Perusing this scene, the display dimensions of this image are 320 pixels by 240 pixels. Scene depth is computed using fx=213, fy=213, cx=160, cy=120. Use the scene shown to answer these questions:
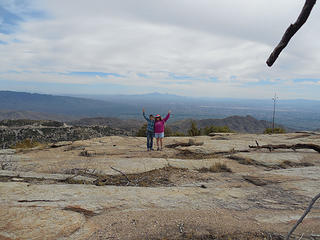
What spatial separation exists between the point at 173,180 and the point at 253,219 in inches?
136

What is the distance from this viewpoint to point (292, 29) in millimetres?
1853

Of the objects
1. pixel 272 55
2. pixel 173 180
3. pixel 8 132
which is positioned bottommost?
pixel 8 132

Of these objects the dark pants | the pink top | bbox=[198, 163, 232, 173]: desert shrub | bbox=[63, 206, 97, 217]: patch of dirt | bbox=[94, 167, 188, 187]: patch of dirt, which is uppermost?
the pink top

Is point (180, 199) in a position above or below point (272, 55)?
below

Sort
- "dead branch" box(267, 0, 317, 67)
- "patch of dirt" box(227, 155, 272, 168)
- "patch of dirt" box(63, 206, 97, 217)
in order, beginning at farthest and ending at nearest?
1. "patch of dirt" box(227, 155, 272, 168)
2. "patch of dirt" box(63, 206, 97, 217)
3. "dead branch" box(267, 0, 317, 67)

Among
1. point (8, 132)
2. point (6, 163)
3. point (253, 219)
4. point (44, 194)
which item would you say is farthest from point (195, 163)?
point (8, 132)

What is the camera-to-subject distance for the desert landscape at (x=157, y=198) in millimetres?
4188

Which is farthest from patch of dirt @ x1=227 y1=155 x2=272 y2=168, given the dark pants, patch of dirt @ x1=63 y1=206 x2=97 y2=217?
patch of dirt @ x1=63 y1=206 x2=97 y2=217

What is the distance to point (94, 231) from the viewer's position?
410 centimetres

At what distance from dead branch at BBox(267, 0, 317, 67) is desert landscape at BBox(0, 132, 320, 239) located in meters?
3.54

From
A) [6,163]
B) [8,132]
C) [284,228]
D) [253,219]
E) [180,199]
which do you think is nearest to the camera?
[284,228]

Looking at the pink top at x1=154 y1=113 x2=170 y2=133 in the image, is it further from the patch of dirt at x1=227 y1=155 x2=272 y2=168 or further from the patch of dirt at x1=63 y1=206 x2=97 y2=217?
the patch of dirt at x1=63 y1=206 x2=97 y2=217

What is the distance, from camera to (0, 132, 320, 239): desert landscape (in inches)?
165

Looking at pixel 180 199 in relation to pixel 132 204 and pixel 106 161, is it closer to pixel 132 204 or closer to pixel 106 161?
pixel 132 204
